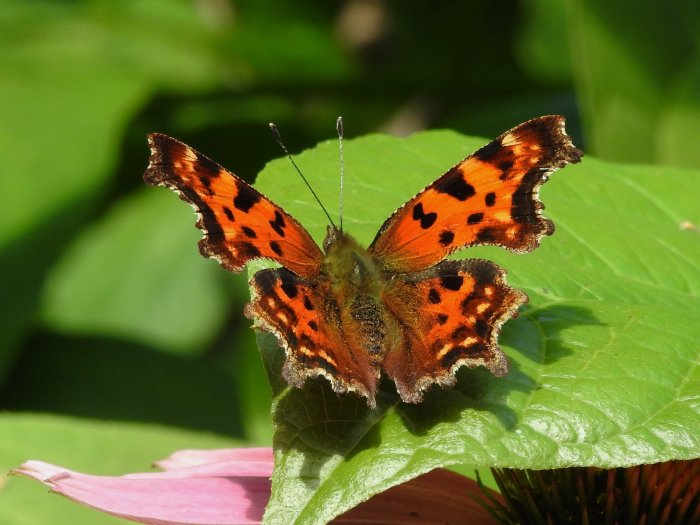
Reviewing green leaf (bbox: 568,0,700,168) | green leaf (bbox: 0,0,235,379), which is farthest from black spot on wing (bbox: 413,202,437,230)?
green leaf (bbox: 0,0,235,379)

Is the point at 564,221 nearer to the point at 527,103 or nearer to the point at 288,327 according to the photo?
the point at 288,327

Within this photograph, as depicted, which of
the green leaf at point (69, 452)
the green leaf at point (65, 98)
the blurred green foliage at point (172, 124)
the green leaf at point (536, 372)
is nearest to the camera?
the green leaf at point (536, 372)

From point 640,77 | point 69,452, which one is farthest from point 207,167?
point 640,77

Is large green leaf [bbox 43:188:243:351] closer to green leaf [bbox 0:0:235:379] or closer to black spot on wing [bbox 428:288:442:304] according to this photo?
green leaf [bbox 0:0:235:379]

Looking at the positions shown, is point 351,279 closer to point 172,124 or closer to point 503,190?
point 503,190

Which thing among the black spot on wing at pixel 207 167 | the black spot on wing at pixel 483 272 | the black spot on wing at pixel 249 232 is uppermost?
the black spot on wing at pixel 207 167

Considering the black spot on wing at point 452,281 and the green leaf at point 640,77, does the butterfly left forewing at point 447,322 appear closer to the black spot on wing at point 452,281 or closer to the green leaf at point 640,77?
the black spot on wing at point 452,281

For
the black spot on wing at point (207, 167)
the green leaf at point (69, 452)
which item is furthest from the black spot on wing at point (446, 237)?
the green leaf at point (69, 452)
